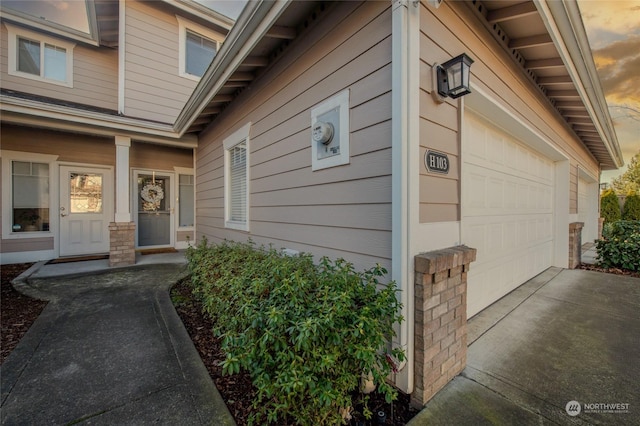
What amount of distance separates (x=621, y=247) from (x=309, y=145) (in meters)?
6.71

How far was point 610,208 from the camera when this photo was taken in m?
11.8

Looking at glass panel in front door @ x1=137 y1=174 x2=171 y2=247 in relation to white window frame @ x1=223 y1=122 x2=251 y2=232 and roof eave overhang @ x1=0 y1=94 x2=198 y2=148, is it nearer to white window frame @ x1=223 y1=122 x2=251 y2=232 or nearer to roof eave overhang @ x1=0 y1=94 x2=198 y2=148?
roof eave overhang @ x1=0 y1=94 x2=198 y2=148

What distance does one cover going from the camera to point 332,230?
2477mm

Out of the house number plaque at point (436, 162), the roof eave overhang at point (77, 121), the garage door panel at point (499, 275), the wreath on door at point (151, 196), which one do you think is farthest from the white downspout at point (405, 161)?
the wreath on door at point (151, 196)

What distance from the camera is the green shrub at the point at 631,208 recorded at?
11.5m

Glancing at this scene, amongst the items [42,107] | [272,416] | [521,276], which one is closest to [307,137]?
[272,416]

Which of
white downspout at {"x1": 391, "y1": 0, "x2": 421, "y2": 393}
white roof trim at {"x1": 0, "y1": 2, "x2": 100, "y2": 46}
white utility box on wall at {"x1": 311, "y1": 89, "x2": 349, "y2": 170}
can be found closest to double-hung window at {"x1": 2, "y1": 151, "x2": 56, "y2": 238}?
white roof trim at {"x1": 0, "y1": 2, "x2": 100, "y2": 46}

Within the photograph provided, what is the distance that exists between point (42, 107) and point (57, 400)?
16.9 feet

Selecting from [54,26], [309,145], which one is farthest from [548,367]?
[54,26]

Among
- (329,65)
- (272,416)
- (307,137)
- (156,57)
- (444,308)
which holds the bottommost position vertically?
(272,416)

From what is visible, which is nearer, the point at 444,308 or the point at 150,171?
the point at 444,308

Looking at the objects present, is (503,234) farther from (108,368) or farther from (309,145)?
(108,368)

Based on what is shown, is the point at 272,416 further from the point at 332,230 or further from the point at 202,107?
the point at 202,107

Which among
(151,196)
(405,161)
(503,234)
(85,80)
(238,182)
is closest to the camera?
(405,161)
